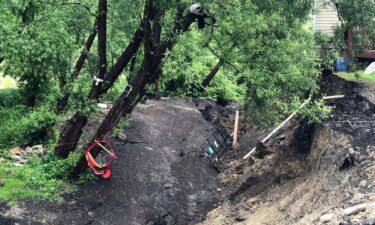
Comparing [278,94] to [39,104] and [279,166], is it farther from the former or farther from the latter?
[39,104]

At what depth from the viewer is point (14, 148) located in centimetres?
1570

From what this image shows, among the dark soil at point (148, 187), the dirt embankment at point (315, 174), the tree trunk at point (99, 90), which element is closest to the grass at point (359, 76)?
the dirt embankment at point (315, 174)

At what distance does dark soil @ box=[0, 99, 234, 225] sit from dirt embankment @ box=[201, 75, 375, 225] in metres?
0.87

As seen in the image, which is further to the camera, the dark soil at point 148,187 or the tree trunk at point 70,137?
the tree trunk at point 70,137

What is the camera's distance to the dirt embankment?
10.8 m

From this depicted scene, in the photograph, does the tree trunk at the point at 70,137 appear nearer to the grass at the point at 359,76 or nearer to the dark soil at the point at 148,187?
the dark soil at the point at 148,187

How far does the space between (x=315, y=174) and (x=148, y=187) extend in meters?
4.61

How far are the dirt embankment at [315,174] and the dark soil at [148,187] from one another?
2.85 feet

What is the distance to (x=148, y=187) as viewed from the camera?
A: 48.3ft

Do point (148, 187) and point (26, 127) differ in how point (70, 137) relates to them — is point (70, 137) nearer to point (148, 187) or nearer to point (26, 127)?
point (26, 127)

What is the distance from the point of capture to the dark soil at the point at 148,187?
12.6 m

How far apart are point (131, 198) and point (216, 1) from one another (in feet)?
18.8

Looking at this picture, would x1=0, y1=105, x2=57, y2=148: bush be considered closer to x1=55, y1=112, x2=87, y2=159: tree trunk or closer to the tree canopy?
the tree canopy

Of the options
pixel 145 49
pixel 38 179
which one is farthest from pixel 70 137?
pixel 145 49
